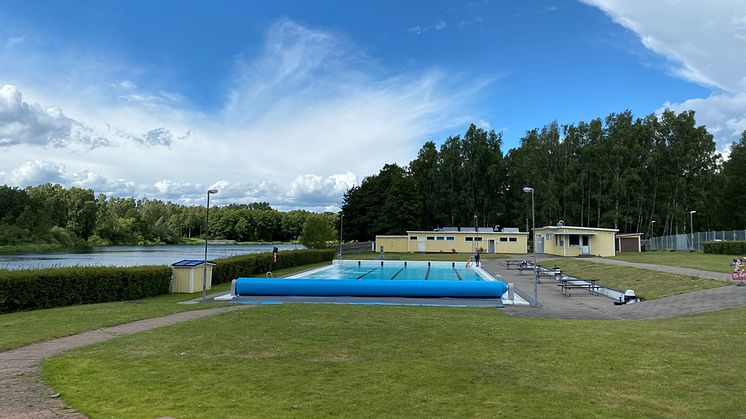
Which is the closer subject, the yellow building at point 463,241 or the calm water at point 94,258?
the calm water at point 94,258

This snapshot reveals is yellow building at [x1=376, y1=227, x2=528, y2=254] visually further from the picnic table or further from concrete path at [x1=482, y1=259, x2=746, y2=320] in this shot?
concrete path at [x1=482, y1=259, x2=746, y2=320]

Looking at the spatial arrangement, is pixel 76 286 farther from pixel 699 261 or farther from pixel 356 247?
pixel 356 247

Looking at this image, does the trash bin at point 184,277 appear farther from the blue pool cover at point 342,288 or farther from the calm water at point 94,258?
the calm water at point 94,258

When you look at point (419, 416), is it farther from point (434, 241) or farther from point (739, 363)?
point (434, 241)

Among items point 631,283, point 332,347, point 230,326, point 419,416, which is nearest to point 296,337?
point 332,347

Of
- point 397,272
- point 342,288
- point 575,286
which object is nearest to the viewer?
point 342,288

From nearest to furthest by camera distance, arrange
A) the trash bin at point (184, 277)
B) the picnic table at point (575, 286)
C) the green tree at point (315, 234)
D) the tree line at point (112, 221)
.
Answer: the picnic table at point (575, 286) < the trash bin at point (184, 277) < the green tree at point (315, 234) < the tree line at point (112, 221)

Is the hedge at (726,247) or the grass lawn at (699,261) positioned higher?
the hedge at (726,247)

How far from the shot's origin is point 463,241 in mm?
56062

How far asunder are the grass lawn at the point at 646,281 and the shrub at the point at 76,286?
1814 cm

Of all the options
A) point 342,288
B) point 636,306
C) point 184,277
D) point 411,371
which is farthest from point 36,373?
point 636,306

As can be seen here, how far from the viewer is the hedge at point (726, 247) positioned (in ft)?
118

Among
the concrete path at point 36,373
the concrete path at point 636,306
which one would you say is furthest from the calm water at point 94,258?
the concrete path at point 636,306

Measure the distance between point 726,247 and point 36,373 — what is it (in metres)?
45.2
